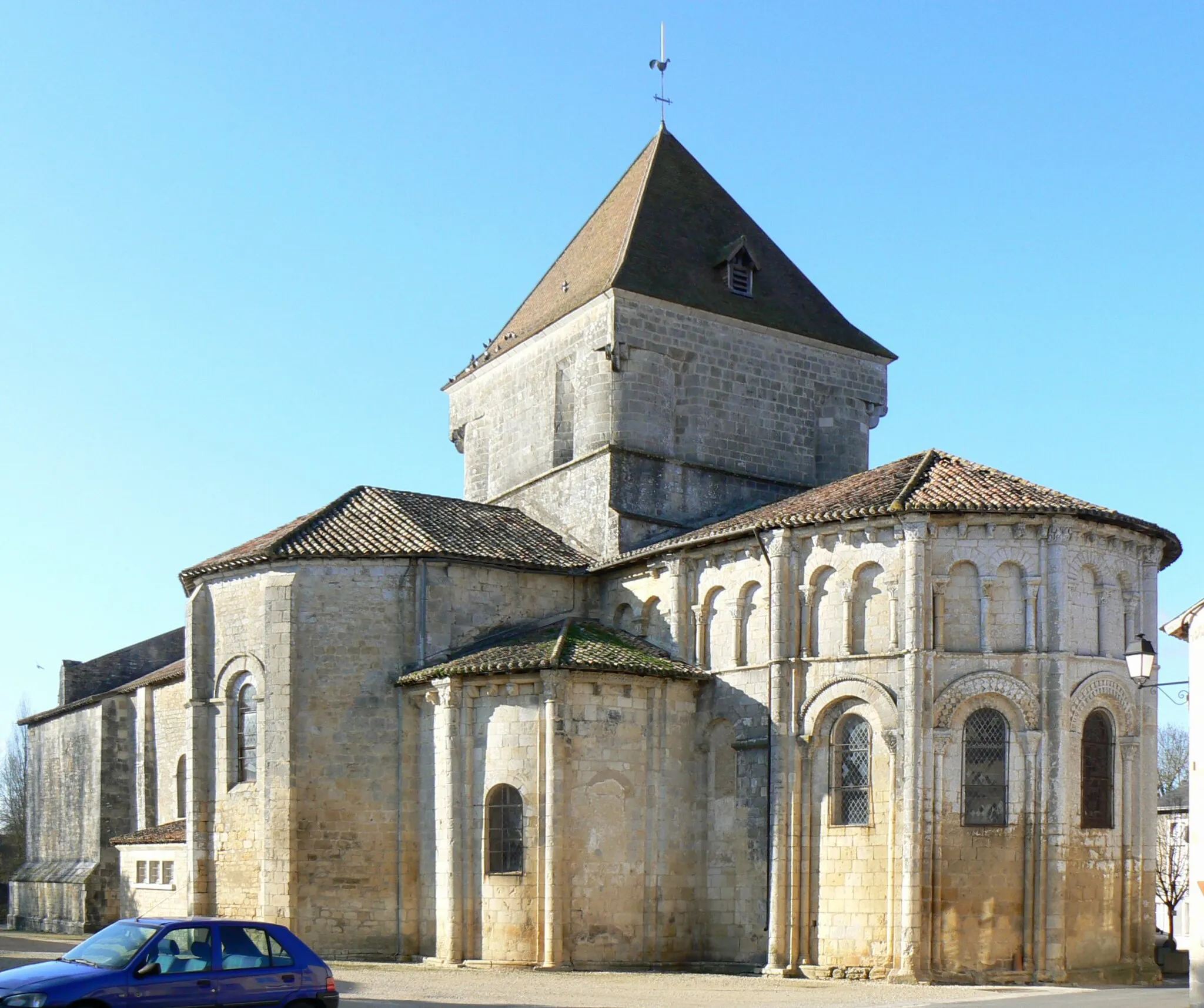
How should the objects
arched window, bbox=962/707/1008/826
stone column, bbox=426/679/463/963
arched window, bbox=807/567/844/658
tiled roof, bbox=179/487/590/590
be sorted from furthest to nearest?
tiled roof, bbox=179/487/590/590 < stone column, bbox=426/679/463/963 < arched window, bbox=807/567/844/658 < arched window, bbox=962/707/1008/826

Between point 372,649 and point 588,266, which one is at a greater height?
point 588,266

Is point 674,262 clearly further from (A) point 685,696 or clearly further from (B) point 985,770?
(B) point 985,770

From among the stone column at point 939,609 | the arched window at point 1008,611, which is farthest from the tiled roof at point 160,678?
the arched window at point 1008,611

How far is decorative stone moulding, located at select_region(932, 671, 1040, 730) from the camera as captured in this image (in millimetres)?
24375

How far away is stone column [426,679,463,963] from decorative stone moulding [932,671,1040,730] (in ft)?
27.2

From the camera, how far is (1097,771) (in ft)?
82.2

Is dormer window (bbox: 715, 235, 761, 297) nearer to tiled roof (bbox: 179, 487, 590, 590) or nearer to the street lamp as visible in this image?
tiled roof (bbox: 179, 487, 590, 590)

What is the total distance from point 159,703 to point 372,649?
15.5m

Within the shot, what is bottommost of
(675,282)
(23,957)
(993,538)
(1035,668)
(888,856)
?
(23,957)

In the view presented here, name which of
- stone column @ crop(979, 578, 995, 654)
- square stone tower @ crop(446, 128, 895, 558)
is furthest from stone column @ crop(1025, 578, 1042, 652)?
square stone tower @ crop(446, 128, 895, 558)

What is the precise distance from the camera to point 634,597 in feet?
97.2

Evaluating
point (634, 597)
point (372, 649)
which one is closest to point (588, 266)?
point (634, 597)

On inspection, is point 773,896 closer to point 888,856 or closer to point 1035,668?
point 888,856

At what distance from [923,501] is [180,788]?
2292 centimetres
